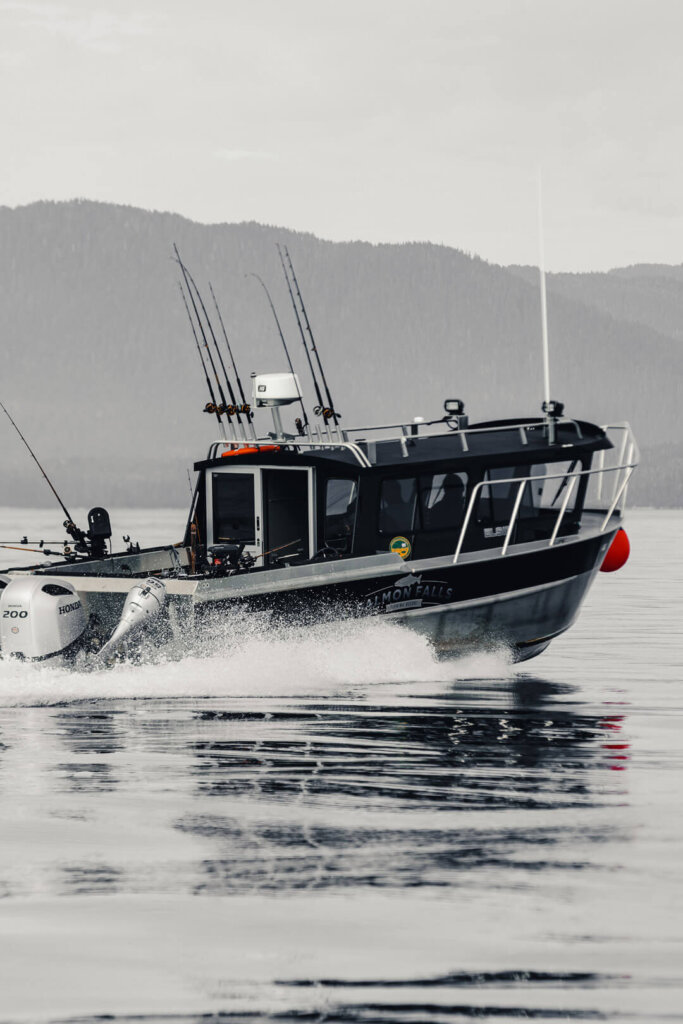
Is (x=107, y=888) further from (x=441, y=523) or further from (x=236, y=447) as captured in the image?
(x=236, y=447)

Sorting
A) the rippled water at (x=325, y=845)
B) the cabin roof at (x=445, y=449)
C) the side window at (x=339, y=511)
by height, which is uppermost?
the cabin roof at (x=445, y=449)

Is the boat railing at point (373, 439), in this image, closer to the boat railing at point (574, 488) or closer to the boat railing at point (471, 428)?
the boat railing at point (471, 428)

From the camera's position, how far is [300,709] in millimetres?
13211

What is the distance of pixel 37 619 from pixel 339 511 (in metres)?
3.56

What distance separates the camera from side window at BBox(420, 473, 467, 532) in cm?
1555

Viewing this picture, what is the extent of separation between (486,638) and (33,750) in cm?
610

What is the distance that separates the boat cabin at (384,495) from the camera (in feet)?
50.3

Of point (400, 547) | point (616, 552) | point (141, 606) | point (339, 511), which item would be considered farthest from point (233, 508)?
point (616, 552)

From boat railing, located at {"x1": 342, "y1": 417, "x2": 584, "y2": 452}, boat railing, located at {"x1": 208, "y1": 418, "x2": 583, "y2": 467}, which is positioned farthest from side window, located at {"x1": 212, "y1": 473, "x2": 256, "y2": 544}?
boat railing, located at {"x1": 342, "y1": 417, "x2": 584, "y2": 452}

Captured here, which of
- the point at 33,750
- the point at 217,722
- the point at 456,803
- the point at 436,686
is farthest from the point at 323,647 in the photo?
the point at 456,803

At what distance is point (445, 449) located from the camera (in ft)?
52.2

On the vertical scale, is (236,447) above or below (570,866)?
above

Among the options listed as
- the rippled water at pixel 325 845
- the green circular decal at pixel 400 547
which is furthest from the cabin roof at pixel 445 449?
the rippled water at pixel 325 845

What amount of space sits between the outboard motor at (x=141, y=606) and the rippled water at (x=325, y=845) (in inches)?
24.3
